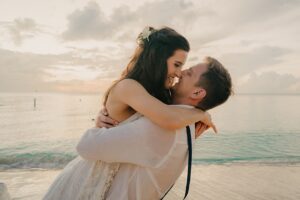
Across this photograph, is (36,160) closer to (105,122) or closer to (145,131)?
(105,122)

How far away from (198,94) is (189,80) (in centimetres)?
16

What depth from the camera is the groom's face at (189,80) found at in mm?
2598

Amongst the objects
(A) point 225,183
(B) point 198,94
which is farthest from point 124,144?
(A) point 225,183

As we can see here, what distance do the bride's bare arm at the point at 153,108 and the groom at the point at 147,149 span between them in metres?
0.06

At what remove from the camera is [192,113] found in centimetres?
247

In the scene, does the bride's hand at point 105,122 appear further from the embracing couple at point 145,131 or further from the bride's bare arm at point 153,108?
the bride's bare arm at point 153,108

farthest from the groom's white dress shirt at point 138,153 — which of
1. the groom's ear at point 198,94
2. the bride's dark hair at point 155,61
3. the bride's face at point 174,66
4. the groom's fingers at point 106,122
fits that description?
the bride's face at point 174,66

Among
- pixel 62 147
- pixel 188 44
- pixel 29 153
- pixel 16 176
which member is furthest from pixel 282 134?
pixel 188 44

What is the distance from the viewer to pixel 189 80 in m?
2.66

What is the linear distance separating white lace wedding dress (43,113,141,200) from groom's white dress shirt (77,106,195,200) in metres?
0.06

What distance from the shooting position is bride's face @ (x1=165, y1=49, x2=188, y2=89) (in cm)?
279

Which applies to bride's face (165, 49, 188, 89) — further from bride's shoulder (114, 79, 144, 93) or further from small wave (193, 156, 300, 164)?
A: small wave (193, 156, 300, 164)

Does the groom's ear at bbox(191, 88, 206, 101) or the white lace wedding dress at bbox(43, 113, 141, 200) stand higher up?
the groom's ear at bbox(191, 88, 206, 101)

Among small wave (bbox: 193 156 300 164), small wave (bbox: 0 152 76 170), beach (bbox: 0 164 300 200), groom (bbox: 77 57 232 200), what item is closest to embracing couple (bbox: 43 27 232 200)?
groom (bbox: 77 57 232 200)
